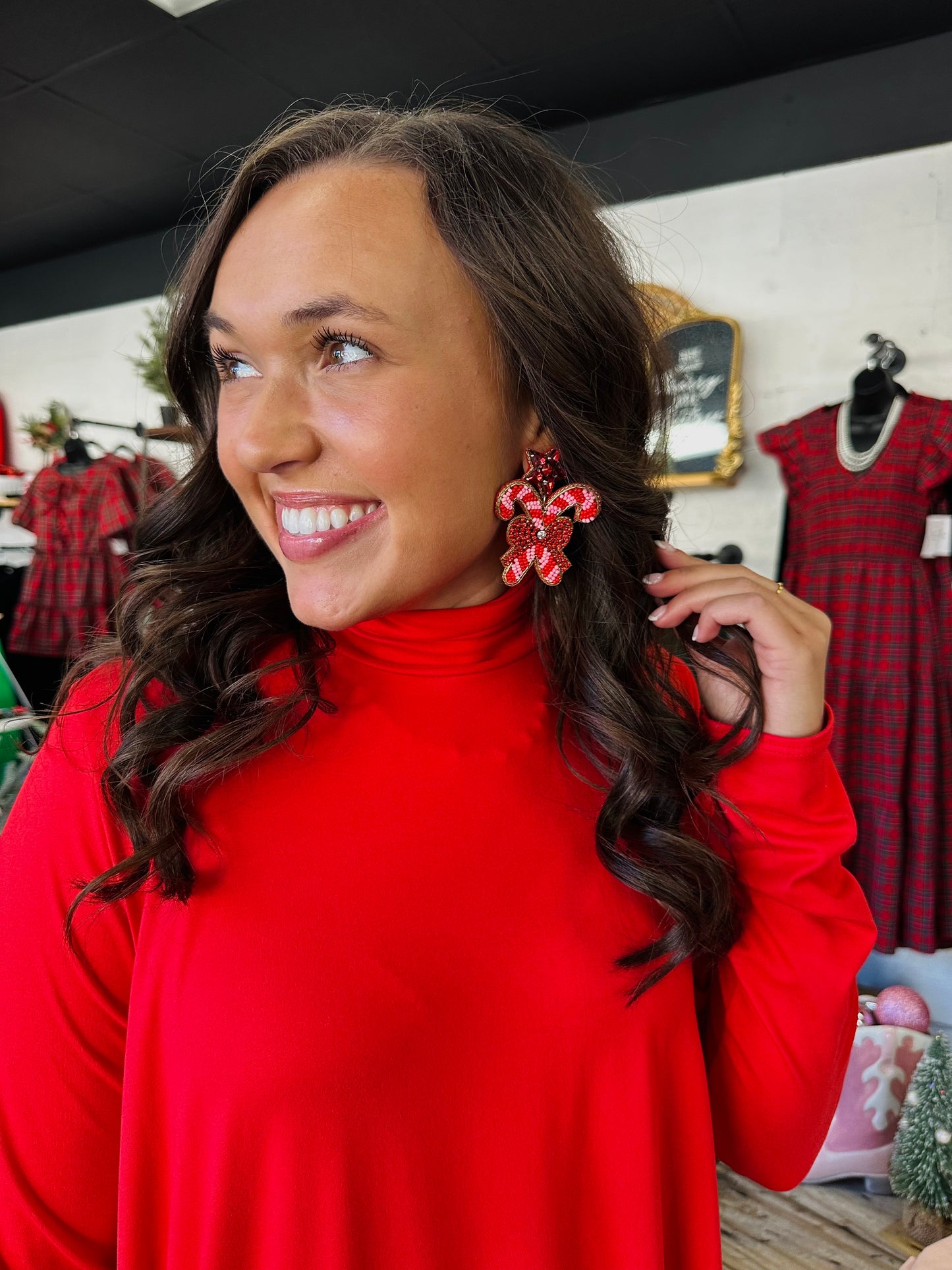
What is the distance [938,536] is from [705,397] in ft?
2.79

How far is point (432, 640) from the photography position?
37.2 inches

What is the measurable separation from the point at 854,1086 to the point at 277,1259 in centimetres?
199

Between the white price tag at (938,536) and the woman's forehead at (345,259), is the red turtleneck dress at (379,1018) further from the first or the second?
the white price tag at (938,536)

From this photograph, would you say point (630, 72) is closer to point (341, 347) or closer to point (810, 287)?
point (810, 287)

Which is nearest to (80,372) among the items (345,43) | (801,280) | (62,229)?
(62,229)

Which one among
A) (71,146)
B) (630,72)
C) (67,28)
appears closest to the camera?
(67,28)

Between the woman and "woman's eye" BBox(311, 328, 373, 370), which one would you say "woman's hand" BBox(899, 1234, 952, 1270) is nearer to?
the woman

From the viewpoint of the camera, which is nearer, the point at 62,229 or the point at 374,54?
the point at 374,54

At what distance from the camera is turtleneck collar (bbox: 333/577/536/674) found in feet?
3.09

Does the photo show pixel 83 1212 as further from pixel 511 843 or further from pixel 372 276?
pixel 372 276

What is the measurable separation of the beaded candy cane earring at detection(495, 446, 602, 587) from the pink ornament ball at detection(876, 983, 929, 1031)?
6.66ft

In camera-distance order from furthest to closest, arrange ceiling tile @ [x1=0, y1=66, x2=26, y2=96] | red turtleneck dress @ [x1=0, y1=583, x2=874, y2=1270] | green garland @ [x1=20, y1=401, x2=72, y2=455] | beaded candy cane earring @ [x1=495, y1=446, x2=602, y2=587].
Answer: green garland @ [x1=20, y1=401, x2=72, y2=455], ceiling tile @ [x1=0, y1=66, x2=26, y2=96], beaded candy cane earring @ [x1=495, y1=446, x2=602, y2=587], red turtleneck dress @ [x1=0, y1=583, x2=874, y2=1270]

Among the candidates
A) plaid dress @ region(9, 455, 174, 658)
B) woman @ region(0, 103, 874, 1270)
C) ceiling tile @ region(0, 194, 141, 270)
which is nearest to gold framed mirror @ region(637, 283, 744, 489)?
plaid dress @ region(9, 455, 174, 658)

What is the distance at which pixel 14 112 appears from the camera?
10.5 ft
